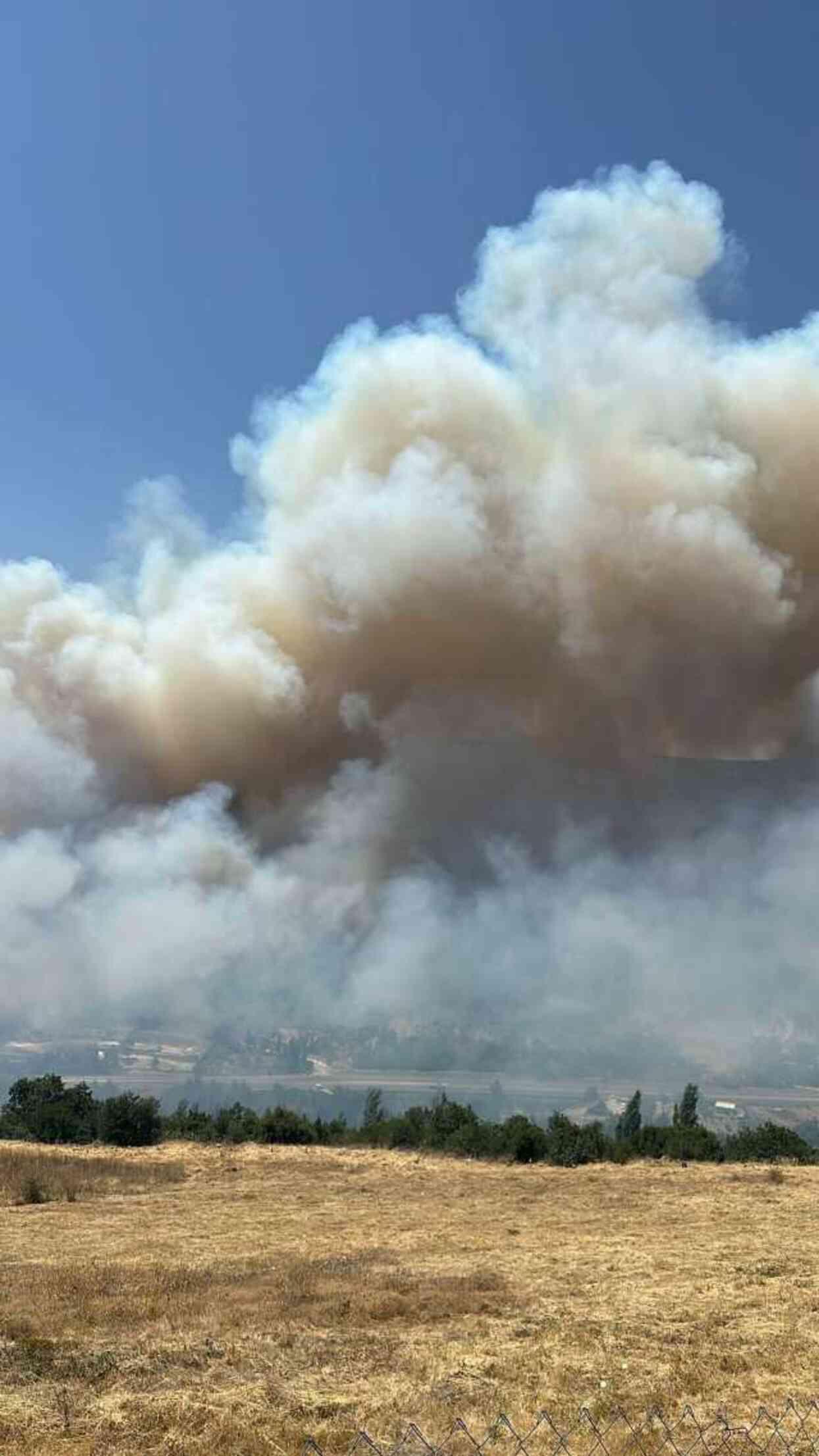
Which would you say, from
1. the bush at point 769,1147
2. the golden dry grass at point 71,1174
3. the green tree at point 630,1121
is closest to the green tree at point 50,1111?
the golden dry grass at point 71,1174

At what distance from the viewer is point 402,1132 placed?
31.6 metres

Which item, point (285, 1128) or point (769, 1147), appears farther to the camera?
point (285, 1128)

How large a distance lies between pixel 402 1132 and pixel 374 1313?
21.0m

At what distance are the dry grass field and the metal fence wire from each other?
0.83ft

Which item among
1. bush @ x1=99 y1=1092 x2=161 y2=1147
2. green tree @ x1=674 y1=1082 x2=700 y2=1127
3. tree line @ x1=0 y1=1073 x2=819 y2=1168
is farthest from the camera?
green tree @ x1=674 y1=1082 x2=700 y2=1127

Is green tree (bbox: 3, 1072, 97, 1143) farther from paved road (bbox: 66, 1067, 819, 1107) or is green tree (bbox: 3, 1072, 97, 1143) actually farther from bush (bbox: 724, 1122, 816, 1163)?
paved road (bbox: 66, 1067, 819, 1107)

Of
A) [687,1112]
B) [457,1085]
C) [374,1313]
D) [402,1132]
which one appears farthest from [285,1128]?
[457,1085]

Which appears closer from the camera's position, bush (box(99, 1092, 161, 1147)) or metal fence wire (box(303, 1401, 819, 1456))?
metal fence wire (box(303, 1401, 819, 1456))

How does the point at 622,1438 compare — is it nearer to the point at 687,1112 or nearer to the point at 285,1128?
the point at 285,1128

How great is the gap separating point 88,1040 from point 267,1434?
157 metres

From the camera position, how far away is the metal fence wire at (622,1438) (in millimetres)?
7543

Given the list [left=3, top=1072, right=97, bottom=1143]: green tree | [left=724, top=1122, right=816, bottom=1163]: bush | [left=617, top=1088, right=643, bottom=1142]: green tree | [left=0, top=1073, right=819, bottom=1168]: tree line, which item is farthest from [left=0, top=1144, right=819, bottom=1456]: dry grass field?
[left=617, top=1088, right=643, bottom=1142]: green tree

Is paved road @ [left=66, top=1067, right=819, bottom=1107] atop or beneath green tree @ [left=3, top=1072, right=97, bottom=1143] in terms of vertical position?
beneath

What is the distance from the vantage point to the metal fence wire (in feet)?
24.7
